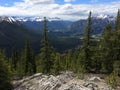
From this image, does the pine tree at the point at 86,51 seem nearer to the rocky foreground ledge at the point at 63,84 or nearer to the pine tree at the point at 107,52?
the pine tree at the point at 107,52

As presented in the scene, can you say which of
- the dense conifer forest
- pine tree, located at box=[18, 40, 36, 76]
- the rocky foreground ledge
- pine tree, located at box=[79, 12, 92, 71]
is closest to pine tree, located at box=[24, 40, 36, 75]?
pine tree, located at box=[18, 40, 36, 76]

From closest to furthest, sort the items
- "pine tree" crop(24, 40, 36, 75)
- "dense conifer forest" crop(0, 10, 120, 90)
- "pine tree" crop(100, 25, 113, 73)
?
"dense conifer forest" crop(0, 10, 120, 90), "pine tree" crop(100, 25, 113, 73), "pine tree" crop(24, 40, 36, 75)

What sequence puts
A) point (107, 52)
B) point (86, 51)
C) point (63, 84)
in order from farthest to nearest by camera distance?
point (86, 51), point (107, 52), point (63, 84)

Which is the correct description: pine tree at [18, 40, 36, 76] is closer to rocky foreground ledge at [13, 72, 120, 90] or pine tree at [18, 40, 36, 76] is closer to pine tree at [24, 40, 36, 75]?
pine tree at [24, 40, 36, 75]

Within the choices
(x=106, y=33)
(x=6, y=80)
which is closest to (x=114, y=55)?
(x=106, y=33)

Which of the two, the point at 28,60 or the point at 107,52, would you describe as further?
the point at 28,60

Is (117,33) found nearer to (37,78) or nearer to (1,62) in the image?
→ (37,78)

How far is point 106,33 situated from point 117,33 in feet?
7.08

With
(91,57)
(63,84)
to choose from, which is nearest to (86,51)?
(91,57)

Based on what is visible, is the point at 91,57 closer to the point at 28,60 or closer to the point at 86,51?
the point at 86,51

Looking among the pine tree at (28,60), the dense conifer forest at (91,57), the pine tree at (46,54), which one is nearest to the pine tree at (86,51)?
the dense conifer forest at (91,57)

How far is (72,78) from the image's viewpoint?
126 ft

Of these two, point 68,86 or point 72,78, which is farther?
point 72,78

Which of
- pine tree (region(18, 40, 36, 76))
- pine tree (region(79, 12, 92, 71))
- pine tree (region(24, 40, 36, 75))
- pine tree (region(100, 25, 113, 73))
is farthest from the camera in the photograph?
pine tree (region(18, 40, 36, 76))
